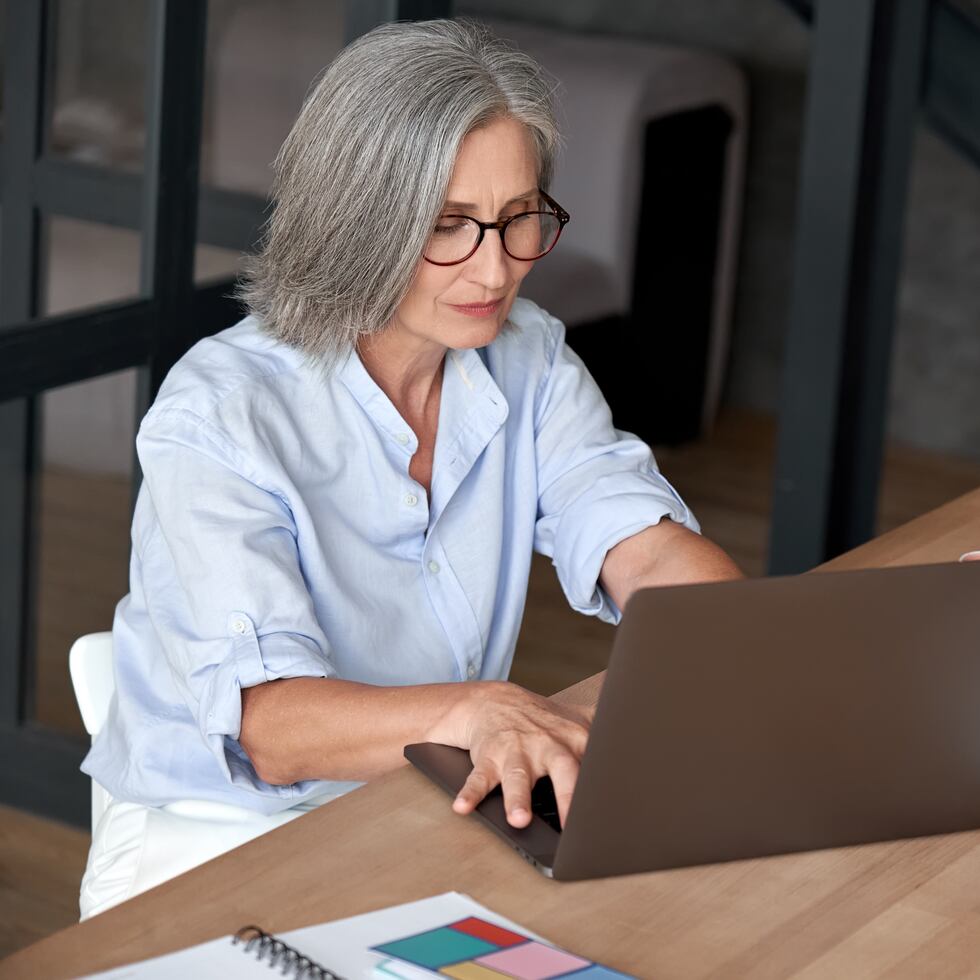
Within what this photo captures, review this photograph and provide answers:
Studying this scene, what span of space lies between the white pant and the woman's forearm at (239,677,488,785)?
0.15 metres

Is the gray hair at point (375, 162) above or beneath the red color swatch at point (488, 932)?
above

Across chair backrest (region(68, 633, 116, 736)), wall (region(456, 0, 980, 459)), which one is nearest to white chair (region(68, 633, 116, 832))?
chair backrest (region(68, 633, 116, 736))

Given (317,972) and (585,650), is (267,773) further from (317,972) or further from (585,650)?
(585,650)

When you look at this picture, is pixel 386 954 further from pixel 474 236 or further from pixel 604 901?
pixel 474 236

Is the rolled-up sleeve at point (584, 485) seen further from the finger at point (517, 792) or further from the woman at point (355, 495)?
the finger at point (517, 792)

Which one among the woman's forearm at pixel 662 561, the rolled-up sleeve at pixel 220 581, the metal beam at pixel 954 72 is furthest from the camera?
the metal beam at pixel 954 72

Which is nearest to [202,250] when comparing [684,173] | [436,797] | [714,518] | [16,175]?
[16,175]

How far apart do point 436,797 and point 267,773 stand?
23cm

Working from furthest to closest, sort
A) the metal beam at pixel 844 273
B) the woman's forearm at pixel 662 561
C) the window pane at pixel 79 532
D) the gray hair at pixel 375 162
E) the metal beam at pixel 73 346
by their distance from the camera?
the metal beam at pixel 844 273 → the window pane at pixel 79 532 → the metal beam at pixel 73 346 → the woman's forearm at pixel 662 561 → the gray hair at pixel 375 162

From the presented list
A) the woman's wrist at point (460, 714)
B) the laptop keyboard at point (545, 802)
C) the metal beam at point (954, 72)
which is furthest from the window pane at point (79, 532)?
the metal beam at point (954, 72)

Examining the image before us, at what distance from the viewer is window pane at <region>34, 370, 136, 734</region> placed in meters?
2.46

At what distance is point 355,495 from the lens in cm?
175

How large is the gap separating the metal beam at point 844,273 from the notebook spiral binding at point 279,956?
226cm

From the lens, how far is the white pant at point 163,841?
1649 millimetres
